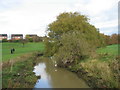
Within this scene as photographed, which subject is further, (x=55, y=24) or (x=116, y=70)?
(x=55, y=24)

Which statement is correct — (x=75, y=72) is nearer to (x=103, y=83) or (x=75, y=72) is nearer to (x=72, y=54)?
(x=72, y=54)

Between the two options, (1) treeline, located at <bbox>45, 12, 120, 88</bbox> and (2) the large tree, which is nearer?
(1) treeline, located at <bbox>45, 12, 120, 88</bbox>

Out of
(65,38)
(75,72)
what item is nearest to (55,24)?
(65,38)

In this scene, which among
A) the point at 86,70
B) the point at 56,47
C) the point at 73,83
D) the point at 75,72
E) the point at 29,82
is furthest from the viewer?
the point at 56,47

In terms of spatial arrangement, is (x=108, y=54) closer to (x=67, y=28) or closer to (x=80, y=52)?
(x=80, y=52)

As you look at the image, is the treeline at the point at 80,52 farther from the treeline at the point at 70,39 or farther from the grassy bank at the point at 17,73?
the grassy bank at the point at 17,73

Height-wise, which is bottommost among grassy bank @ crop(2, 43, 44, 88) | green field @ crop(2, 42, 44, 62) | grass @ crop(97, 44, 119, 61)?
grassy bank @ crop(2, 43, 44, 88)

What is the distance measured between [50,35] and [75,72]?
10.7 metres

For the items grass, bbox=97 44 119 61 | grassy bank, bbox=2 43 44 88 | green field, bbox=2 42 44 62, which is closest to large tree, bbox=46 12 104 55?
grass, bbox=97 44 119 61

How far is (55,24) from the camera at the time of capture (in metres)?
25.6

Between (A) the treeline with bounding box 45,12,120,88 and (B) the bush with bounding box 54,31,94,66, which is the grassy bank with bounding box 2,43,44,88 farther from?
(A) the treeline with bounding box 45,12,120,88

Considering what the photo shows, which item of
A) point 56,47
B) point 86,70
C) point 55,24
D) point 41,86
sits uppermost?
point 55,24

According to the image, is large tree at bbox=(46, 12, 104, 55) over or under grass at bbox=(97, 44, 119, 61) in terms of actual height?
over

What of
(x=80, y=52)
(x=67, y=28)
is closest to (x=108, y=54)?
(x=80, y=52)
